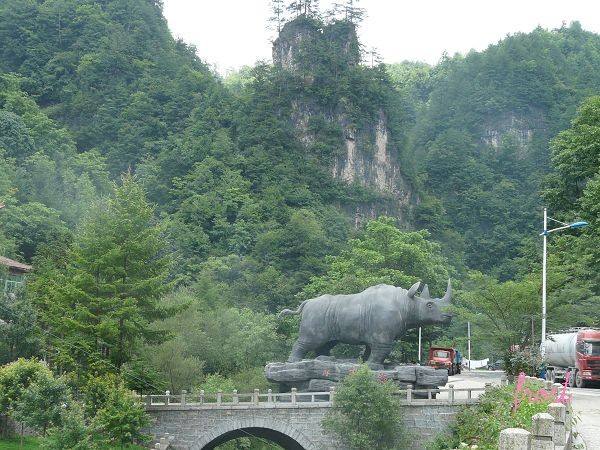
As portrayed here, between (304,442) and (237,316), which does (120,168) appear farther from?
(304,442)

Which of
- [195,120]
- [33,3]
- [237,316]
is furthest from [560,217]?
[33,3]

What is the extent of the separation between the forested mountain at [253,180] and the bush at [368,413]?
7.20 m

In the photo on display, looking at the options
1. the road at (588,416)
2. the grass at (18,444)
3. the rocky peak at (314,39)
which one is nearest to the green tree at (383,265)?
the road at (588,416)

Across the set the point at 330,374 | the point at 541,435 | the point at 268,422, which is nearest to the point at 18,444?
the point at 268,422

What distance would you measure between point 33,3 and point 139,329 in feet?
281

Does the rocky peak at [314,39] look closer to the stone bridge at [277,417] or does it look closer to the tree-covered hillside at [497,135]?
the tree-covered hillside at [497,135]

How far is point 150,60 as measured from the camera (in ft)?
343

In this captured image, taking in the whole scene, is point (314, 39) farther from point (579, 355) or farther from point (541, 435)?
point (541, 435)

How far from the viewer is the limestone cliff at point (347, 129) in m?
90.3

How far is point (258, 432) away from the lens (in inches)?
1366

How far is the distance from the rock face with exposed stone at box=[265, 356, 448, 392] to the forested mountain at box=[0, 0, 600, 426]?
4.64 m

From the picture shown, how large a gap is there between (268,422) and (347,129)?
61.8 metres

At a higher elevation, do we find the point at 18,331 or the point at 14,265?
the point at 14,265

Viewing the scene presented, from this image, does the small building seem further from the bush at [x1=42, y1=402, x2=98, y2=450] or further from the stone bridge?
the bush at [x1=42, y1=402, x2=98, y2=450]
